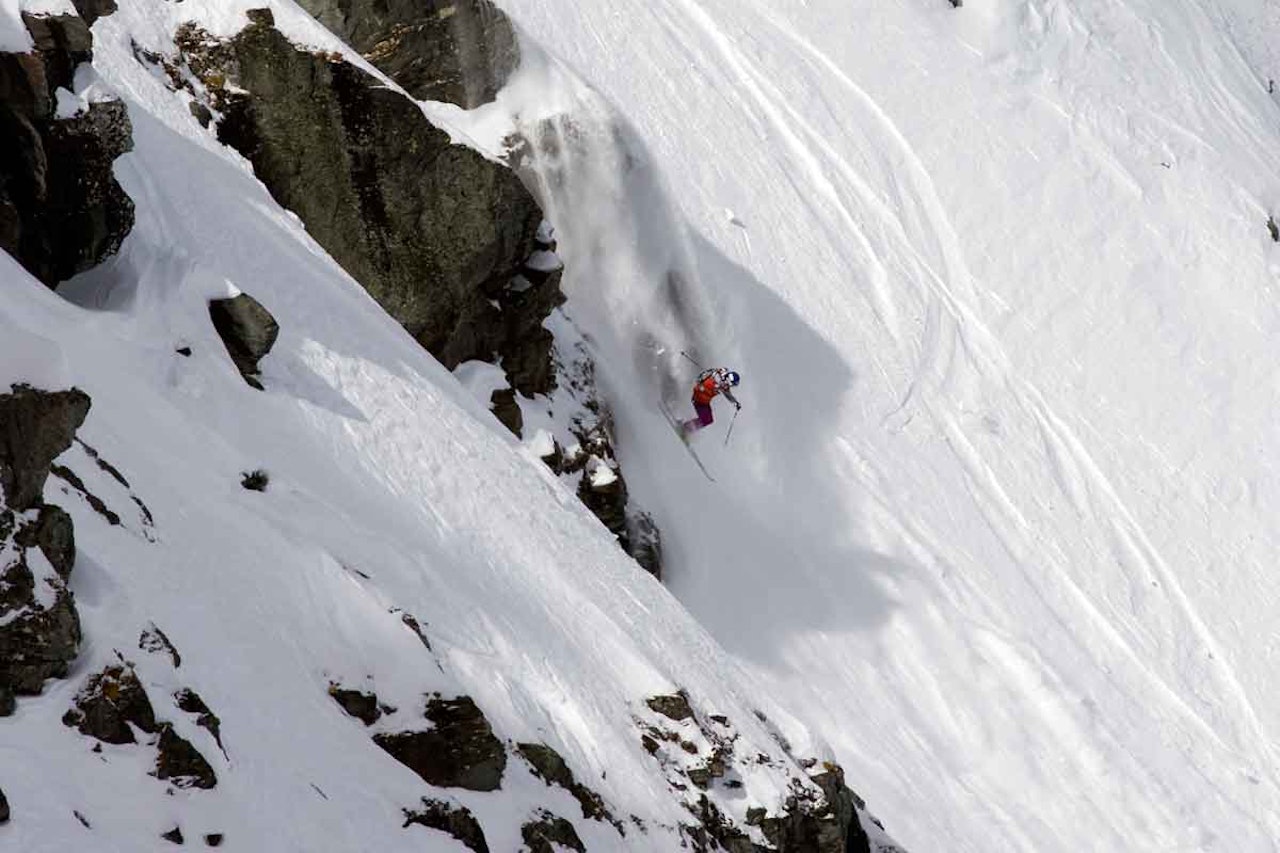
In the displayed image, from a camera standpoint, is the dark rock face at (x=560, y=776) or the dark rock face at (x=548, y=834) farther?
the dark rock face at (x=560, y=776)

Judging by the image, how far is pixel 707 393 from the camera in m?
25.0

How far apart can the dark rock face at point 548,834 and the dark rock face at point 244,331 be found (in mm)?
5364

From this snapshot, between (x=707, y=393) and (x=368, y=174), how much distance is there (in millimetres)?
6322

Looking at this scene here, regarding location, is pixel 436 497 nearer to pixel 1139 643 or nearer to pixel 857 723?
pixel 857 723

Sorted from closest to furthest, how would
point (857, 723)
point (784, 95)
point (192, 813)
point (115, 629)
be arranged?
point (192, 813), point (115, 629), point (857, 723), point (784, 95)

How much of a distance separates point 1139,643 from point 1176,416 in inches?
251

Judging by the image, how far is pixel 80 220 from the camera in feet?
49.4

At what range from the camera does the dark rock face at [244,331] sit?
15.4 meters

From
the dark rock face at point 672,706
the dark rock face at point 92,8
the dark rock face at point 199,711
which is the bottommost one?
the dark rock face at point 672,706

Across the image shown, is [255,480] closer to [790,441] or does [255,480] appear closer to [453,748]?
[453,748]

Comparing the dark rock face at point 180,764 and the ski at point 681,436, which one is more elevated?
the dark rock face at point 180,764

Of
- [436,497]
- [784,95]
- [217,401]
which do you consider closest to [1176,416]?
[784,95]

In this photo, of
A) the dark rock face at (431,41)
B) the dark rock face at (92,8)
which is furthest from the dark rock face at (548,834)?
the dark rock face at (431,41)

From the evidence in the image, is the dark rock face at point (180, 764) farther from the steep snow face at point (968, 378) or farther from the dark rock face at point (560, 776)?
the steep snow face at point (968, 378)
